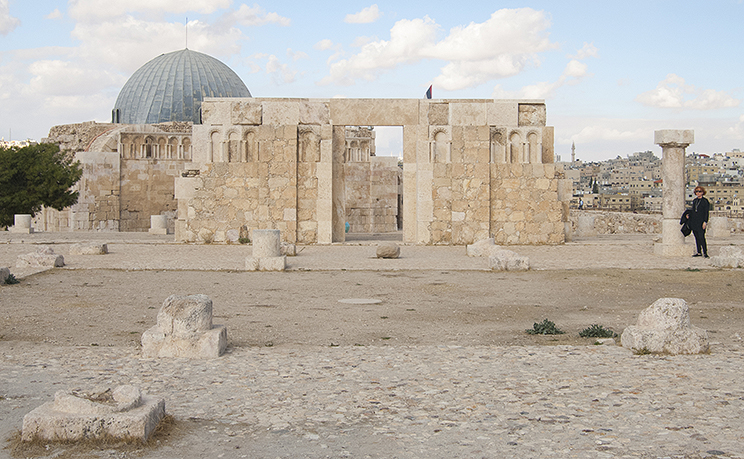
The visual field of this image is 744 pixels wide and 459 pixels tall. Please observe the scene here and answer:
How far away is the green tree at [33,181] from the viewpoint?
26.4 metres

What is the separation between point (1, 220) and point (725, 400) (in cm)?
2842

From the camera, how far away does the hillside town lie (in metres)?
73.4

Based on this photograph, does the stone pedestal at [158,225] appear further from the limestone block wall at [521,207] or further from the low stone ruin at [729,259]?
the low stone ruin at [729,259]

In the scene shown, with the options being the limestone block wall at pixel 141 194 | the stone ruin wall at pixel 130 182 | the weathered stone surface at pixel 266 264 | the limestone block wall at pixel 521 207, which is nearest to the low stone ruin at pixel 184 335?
the weathered stone surface at pixel 266 264

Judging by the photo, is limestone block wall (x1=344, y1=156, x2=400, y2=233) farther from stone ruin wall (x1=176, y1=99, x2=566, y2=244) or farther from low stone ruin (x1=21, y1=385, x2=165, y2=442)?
low stone ruin (x1=21, y1=385, x2=165, y2=442)

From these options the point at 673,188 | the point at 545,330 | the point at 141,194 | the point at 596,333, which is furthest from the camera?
the point at 141,194

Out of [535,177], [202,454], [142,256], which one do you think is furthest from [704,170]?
[202,454]

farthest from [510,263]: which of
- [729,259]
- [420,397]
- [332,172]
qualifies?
[420,397]

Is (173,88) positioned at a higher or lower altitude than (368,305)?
higher

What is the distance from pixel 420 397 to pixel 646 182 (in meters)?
114

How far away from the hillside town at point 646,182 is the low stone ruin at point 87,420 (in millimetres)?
17606

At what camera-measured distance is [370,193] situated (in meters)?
27.7

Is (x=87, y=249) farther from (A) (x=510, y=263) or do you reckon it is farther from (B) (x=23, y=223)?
(B) (x=23, y=223)

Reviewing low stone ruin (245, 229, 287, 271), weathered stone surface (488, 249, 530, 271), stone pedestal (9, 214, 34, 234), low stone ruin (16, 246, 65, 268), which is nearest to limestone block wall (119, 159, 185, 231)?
stone pedestal (9, 214, 34, 234)
